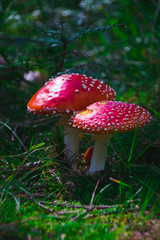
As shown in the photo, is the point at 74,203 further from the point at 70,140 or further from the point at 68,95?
the point at 68,95

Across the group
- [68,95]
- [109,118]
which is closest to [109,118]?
[109,118]

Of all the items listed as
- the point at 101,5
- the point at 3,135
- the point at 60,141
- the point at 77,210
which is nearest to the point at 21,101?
the point at 3,135

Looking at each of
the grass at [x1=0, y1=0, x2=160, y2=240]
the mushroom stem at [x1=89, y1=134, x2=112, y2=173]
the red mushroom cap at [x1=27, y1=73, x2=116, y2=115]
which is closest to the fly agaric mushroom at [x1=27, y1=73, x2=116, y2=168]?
the red mushroom cap at [x1=27, y1=73, x2=116, y2=115]

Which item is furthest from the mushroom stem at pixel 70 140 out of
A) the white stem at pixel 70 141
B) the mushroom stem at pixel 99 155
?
the mushroom stem at pixel 99 155

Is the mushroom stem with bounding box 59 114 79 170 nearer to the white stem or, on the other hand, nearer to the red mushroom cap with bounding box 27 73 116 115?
the white stem

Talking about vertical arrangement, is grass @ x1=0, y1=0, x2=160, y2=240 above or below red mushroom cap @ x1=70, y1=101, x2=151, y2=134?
below

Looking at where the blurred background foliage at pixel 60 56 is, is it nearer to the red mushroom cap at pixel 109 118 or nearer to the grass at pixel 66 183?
the grass at pixel 66 183
